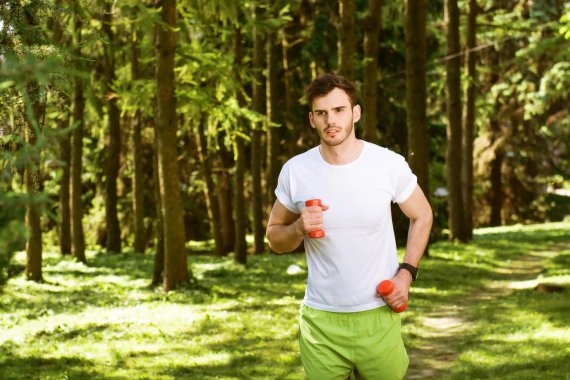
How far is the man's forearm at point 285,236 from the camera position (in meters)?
4.21

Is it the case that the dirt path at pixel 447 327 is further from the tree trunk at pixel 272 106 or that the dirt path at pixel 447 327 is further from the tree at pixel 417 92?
the tree trunk at pixel 272 106

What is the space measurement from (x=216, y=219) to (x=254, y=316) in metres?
15.1

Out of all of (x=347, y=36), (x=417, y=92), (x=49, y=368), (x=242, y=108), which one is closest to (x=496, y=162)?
(x=417, y=92)

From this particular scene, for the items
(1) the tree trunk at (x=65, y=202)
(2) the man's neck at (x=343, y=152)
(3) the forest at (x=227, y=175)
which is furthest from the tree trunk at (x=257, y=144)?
(2) the man's neck at (x=343, y=152)

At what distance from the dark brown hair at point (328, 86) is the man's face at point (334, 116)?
0.02m

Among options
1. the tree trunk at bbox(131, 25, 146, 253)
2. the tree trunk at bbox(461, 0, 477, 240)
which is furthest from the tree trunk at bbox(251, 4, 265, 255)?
the tree trunk at bbox(461, 0, 477, 240)

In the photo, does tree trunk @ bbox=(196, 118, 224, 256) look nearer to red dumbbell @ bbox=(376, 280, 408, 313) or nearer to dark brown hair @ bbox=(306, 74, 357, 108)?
dark brown hair @ bbox=(306, 74, 357, 108)

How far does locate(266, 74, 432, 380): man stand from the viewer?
4254 mm

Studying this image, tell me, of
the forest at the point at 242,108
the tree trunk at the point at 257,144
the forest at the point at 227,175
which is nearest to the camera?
the forest at the point at 227,175

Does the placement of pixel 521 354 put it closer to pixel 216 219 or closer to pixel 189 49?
pixel 189 49

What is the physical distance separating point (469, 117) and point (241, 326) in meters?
17.2

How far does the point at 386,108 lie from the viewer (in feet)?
85.4

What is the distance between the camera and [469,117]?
26.7 m

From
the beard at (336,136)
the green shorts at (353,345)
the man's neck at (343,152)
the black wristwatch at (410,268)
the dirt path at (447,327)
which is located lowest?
the dirt path at (447,327)
